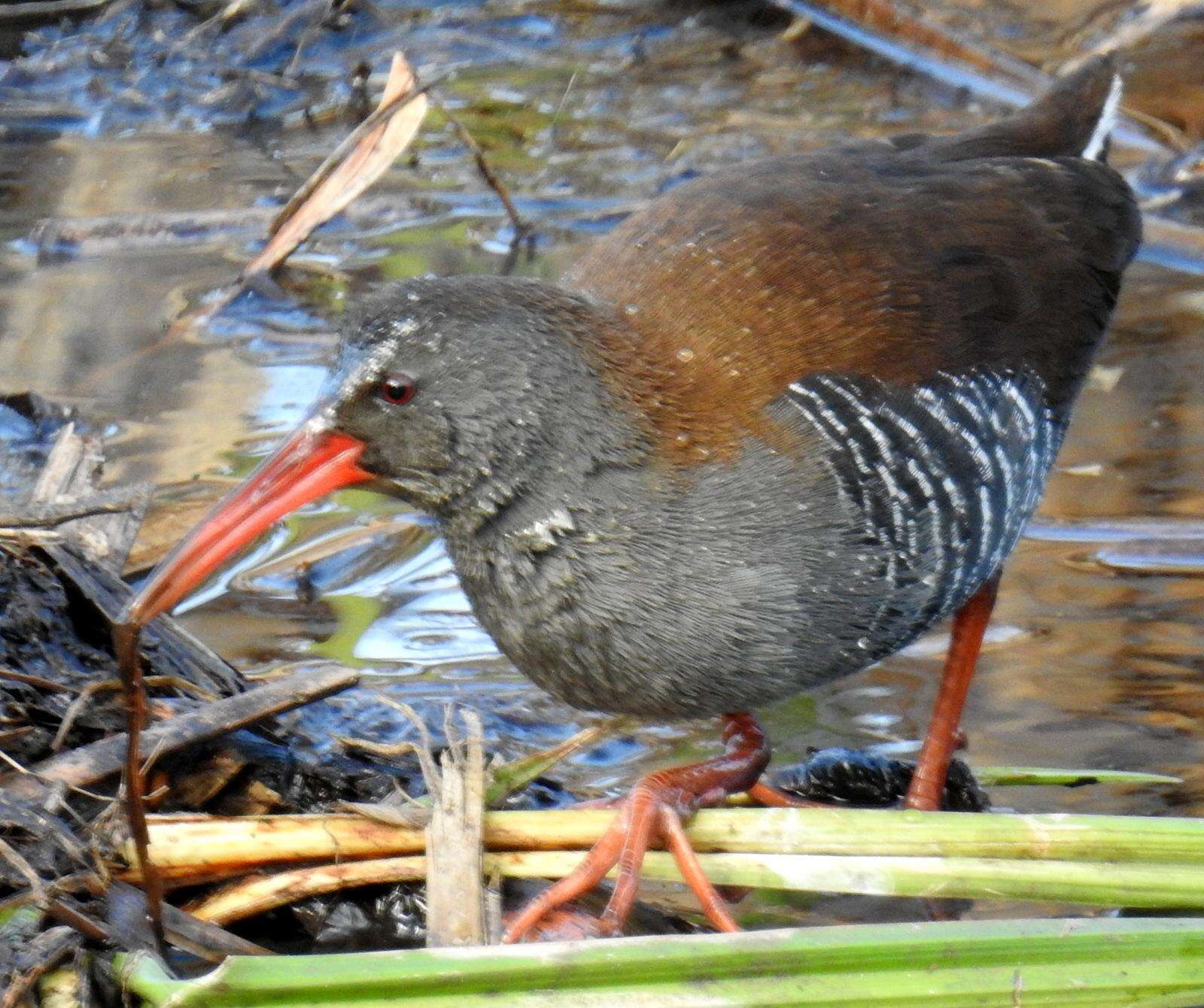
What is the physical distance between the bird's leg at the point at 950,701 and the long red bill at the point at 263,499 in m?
1.36

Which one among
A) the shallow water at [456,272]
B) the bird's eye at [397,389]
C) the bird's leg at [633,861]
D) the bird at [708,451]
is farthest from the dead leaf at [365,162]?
the bird's leg at [633,861]

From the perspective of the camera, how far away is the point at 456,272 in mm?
6129

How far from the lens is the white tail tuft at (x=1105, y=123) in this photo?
447 centimetres

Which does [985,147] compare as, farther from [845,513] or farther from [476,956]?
[476,956]

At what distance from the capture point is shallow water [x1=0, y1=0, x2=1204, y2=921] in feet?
13.1

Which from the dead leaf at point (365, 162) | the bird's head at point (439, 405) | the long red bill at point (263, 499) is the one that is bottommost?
the dead leaf at point (365, 162)

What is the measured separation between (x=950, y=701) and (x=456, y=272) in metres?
2.90

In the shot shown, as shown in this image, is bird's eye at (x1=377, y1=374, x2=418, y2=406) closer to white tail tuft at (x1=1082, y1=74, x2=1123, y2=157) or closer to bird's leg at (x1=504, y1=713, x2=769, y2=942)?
bird's leg at (x1=504, y1=713, x2=769, y2=942)

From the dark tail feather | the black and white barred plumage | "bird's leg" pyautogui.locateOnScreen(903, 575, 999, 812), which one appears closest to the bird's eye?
the black and white barred plumage

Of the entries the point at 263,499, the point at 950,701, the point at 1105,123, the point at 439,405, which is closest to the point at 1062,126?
the point at 1105,123

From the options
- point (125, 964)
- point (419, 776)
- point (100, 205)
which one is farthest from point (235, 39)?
point (125, 964)

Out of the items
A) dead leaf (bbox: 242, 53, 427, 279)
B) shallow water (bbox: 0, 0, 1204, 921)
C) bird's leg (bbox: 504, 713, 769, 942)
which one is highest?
dead leaf (bbox: 242, 53, 427, 279)

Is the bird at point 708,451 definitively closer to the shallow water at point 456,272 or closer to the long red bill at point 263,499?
the long red bill at point 263,499

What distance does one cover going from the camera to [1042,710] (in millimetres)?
3984
